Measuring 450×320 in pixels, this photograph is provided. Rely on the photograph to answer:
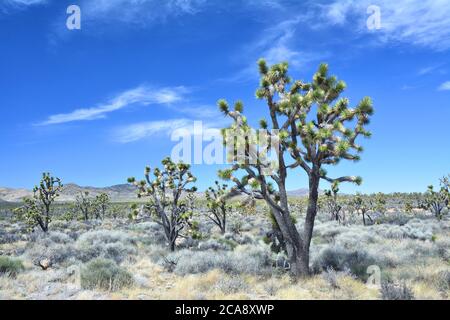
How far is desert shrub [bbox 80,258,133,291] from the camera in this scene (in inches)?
428

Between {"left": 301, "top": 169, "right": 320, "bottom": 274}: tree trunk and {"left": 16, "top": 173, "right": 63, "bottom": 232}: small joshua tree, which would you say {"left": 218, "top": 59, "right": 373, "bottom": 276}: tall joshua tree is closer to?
{"left": 301, "top": 169, "right": 320, "bottom": 274}: tree trunk

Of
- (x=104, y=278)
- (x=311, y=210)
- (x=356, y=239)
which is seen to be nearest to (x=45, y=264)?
(x=104, y=278)

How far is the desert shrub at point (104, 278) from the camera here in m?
10.9

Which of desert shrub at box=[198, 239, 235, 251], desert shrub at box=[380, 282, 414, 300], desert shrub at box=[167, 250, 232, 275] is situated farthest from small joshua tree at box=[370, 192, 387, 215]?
desert shrub at box=[380, 282, 414, 300]

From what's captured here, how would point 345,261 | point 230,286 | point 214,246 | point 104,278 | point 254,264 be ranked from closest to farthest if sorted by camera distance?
point 230,286 < point 104,278 < point 254,264 < point 345,261 < point 214,246

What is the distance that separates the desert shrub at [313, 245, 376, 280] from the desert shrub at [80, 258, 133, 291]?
639cm

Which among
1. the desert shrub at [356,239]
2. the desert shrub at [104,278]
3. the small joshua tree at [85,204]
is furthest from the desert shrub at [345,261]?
the small joshua tree at [85,204]

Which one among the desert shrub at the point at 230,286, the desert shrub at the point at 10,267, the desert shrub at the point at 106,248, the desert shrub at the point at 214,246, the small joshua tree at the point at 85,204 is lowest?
the desert shrub at the point at 214,246

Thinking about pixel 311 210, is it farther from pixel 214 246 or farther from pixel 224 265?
pixel 214 246

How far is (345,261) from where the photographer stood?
1424cm

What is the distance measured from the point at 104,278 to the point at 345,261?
28.0 ft

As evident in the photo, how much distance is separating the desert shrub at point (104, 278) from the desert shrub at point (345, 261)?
6393 mm

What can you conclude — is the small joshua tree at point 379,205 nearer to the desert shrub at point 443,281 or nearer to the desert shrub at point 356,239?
the desert shrub at point 356,239
